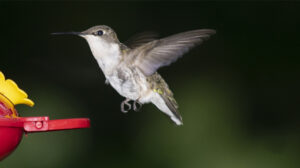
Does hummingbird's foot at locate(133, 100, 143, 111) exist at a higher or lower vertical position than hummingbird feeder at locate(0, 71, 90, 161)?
lower

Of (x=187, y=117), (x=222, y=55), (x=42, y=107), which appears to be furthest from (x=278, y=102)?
(x=42, y=107)

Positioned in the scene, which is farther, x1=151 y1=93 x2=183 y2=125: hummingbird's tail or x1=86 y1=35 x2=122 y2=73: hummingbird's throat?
x1=151 y1=93 x2=183 y2=125: hummingbird's tail

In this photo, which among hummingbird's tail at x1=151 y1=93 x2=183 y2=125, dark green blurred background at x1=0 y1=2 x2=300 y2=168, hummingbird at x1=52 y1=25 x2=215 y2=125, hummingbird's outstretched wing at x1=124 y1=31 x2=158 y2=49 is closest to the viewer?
hummingbird at x1=52 y1=25 x2=215 y2=125

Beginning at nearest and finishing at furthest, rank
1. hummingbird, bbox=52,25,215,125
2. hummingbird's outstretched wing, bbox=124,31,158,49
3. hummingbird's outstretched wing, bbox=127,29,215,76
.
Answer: hummingbird's outstretched wing, bbox=127,29,215,76 < hummingbird, bbox=52,25,215,125 < hummingbird's outstretched wing, bbox=124,31,158,49

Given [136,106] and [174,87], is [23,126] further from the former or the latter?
[174,87]

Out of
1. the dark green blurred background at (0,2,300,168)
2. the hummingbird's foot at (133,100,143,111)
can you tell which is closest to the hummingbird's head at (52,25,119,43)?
the hummingbird's foot at (133,100,143,111)

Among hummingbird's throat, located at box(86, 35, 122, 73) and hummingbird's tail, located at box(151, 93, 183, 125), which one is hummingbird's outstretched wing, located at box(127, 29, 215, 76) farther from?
hummingbird's tail, located at box(151, 93, 183, 125)

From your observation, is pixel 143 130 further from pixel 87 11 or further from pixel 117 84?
pixel 117 84

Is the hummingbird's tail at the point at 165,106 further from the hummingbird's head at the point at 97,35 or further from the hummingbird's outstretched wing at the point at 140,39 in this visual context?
the hummingbird's head at the point at 97,35
